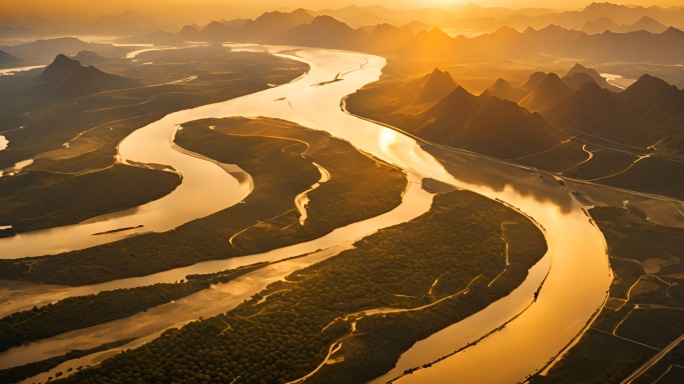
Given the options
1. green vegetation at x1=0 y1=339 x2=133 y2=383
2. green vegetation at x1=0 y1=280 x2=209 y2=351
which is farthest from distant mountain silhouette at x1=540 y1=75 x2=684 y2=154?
green vegetation at x1=0 y1=339 x2=133 y2=383

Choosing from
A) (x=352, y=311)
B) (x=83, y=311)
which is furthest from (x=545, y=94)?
(x=83, y=311)

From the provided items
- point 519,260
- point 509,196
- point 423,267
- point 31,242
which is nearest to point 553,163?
point 509,196

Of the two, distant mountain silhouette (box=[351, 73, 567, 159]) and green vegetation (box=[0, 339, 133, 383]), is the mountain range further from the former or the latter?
green vegetation (box=[0, 339, 133, 383])

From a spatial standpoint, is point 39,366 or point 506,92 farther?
point 506,92

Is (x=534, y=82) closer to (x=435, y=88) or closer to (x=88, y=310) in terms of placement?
(x=435, y=88)

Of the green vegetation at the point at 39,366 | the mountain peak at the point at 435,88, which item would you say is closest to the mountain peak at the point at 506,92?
the mountain peak at the point at 435,88

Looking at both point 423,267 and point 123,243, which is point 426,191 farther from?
point 123,243

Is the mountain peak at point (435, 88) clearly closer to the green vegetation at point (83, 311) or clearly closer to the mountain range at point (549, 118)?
the mountain range at point (549, 118)
